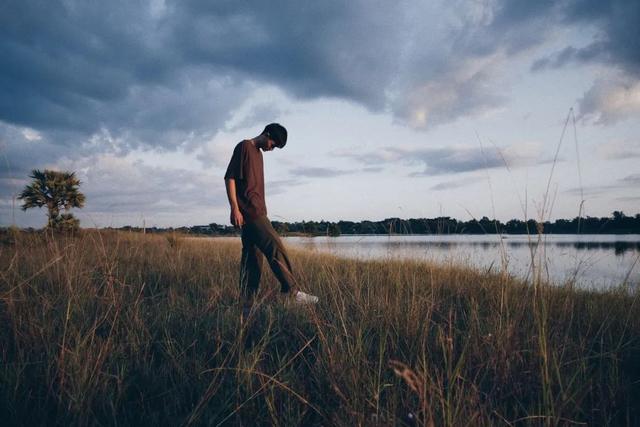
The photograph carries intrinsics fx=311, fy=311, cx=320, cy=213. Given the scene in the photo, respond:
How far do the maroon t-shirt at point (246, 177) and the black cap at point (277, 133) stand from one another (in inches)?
9.5

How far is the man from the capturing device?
10.9 ft

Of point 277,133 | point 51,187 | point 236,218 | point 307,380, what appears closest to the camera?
point 307,380

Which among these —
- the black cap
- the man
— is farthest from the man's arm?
the black cap

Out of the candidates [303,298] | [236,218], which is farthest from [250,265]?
[303,298]

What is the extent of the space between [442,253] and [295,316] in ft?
12.0

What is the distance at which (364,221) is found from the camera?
5562 mm

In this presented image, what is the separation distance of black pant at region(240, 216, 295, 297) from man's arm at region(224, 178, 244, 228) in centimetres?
12

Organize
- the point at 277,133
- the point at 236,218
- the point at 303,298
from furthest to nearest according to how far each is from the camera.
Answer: the point at 277,133 < the point at 236,218 < the point at 303,298

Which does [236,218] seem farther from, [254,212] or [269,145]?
[269,145]

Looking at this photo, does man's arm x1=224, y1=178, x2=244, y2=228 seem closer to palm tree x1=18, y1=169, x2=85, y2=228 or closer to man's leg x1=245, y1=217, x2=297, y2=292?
man's leg x1=245, y1=217, x2=297, y2=292

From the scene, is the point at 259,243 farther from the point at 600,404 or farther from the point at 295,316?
the point at 600,404

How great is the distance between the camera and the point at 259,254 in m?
3.53

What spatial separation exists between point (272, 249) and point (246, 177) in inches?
32.9

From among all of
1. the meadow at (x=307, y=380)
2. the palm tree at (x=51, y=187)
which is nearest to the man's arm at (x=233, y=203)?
the meadow at (x=307, y=380)
